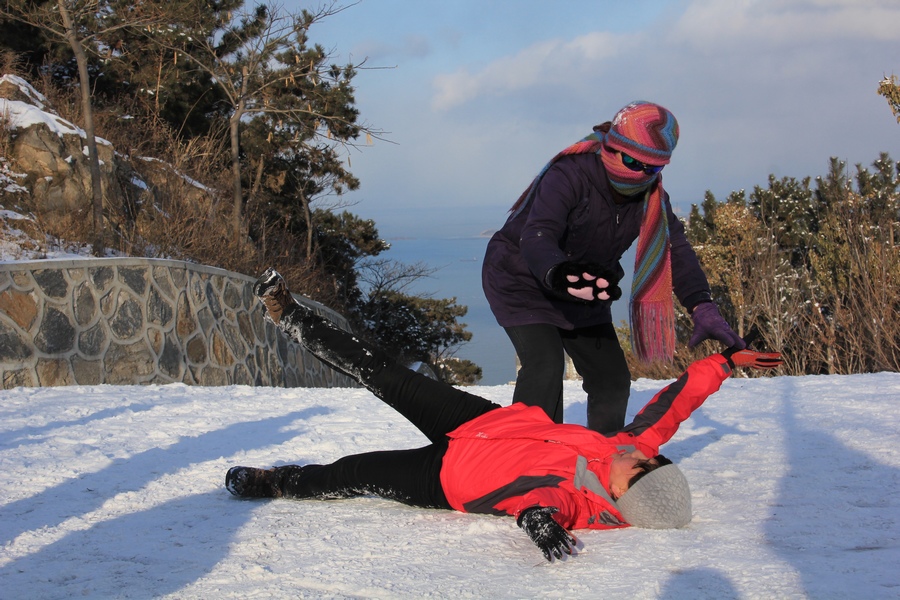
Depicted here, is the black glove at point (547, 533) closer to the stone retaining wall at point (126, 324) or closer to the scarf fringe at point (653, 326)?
the scarf fringe at point (653, 326)

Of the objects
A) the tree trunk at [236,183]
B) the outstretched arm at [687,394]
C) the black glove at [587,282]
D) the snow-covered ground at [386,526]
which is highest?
the tree trunk at [236,183]

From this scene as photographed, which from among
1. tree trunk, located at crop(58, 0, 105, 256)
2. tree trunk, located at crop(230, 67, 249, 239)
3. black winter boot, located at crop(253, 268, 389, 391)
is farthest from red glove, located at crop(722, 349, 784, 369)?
tree trunk, located at crop(230, 67, 249, 239)

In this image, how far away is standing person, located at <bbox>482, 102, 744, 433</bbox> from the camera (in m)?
3.07

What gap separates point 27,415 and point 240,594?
3.43 meters

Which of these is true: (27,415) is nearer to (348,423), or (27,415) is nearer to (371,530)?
(348,423)

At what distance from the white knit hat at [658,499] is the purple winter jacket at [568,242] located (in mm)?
683

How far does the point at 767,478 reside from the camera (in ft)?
11.8

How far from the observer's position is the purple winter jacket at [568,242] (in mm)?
3125

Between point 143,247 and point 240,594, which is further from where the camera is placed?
point 143,247

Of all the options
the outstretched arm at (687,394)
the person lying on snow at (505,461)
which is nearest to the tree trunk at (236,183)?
the person lying on snow at (505,461)

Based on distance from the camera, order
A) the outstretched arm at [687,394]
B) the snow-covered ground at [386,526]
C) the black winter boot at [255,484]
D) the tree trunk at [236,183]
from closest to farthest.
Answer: the snow-covered ground at [386,526]
the outstretched arm at [687,394]
the black winter boot at [255,484]
the tree trunk at [236,183]

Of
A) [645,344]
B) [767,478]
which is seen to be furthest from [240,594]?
[767,478]

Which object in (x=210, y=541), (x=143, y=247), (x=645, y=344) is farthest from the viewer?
(x=143, y=247)

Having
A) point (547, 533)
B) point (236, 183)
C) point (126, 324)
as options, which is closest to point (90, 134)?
point (126, 324)
